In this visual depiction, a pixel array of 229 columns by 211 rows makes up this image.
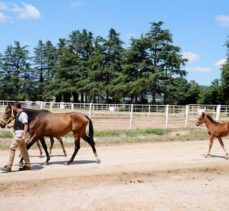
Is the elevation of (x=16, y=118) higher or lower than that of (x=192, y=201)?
higher

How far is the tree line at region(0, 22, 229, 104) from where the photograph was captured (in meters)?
63.5

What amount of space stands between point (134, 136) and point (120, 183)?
37.0 feet

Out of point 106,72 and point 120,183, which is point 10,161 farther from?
point 106,72

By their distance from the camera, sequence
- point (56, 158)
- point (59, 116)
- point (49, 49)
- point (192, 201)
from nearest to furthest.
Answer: point (192, 201)
point (59, 116)
point (56, 158)
point (49, 49)

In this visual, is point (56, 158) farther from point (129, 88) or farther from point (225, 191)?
point (129, 88)

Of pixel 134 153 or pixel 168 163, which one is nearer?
pixel 168 163

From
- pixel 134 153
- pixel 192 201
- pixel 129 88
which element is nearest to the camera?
pixel 192 201

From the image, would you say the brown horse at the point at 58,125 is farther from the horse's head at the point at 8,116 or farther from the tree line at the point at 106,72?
the tree line at the point at 106,72

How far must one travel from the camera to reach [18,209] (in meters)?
7.55

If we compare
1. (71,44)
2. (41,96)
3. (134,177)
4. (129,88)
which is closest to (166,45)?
(129,88)

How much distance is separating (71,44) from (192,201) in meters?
76.7

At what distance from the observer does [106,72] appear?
70062 millimetres

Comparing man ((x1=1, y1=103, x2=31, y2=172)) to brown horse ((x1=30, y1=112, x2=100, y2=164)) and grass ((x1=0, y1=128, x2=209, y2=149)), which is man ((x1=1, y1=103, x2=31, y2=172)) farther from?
grass ((x1=0, y1=128, x2=209, y2=149))

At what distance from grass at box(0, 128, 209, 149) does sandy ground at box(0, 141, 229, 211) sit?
3.78m
